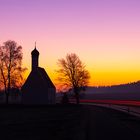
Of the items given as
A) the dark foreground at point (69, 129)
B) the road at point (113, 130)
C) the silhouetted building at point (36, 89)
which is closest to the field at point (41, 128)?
the dark foreground at point (69, 129)

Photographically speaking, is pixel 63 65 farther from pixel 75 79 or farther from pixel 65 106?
pixel 65 106

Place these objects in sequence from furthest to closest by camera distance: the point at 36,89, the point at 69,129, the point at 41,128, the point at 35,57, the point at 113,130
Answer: the point at 35,57
the point at 36,89
the point at 41,128
the point at 69,129
the point at 113,130

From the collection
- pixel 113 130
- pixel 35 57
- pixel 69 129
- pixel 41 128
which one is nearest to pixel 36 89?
pixel 35 57

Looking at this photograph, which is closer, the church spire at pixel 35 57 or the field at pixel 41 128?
the field at pixel 41 128

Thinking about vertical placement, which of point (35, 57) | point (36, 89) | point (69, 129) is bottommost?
point (69, 129)

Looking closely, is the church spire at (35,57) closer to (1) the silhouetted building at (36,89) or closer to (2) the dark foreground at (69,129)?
(1) the silhouetted building at (36,89)

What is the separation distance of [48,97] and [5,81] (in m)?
17.1

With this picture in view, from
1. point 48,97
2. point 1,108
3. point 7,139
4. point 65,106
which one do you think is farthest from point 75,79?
point 7,139

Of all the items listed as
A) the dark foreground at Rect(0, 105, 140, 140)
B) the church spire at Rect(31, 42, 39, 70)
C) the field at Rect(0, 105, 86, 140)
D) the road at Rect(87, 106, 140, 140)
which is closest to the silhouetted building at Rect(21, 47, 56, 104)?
the church spire at Rect(31, 42, 39, 70)

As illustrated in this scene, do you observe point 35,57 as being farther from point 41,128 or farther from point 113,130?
point 113,130

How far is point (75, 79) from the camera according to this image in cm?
9688

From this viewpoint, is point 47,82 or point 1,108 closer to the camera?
point 1,108

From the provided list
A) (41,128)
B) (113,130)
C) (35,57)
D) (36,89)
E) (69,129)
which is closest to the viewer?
(113,130)

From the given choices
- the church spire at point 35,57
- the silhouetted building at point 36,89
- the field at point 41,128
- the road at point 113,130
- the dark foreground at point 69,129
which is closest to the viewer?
the road at point 113,130
